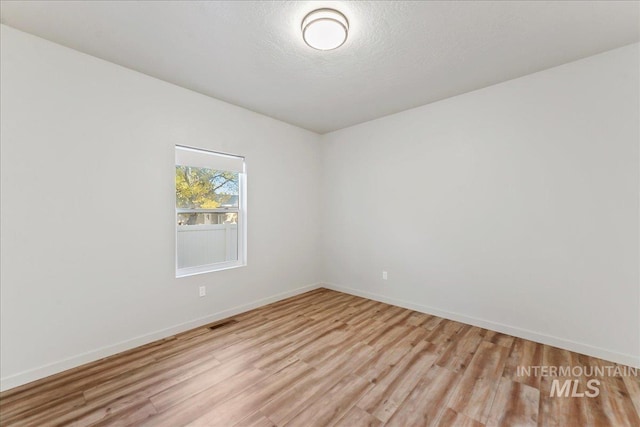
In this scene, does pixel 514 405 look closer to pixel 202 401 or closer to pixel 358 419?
pixel 358 419

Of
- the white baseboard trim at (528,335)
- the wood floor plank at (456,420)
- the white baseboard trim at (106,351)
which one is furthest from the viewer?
the white baseboard trim at (528,335)

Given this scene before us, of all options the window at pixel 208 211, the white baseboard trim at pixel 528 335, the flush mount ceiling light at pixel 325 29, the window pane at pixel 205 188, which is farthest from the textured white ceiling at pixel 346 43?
the white baseboard trim at pixel 528 335

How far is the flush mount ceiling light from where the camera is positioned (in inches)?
72.8

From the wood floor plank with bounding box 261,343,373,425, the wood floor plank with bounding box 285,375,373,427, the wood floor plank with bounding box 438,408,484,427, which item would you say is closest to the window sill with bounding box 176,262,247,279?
the wood floor plank with bounding box 261,343,373,425

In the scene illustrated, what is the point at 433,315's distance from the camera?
3367mm

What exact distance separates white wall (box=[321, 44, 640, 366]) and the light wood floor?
1.29 ft

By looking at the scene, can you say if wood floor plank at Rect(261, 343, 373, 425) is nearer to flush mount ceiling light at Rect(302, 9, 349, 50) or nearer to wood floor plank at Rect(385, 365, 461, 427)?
wood floor plank at Rect(385, 365, 461, 427)

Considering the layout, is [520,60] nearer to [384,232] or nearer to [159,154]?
[384,232]

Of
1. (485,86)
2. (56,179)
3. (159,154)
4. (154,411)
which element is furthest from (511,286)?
(56,179)

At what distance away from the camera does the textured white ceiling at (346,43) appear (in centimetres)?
184

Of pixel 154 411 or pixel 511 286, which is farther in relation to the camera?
pixel 511 286

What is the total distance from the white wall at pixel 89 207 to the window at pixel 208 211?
0.17 m

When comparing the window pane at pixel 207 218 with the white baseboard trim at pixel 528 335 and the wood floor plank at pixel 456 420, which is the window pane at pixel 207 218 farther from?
the wood floor plank at pixel 456 420

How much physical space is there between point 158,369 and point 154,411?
530 mm
